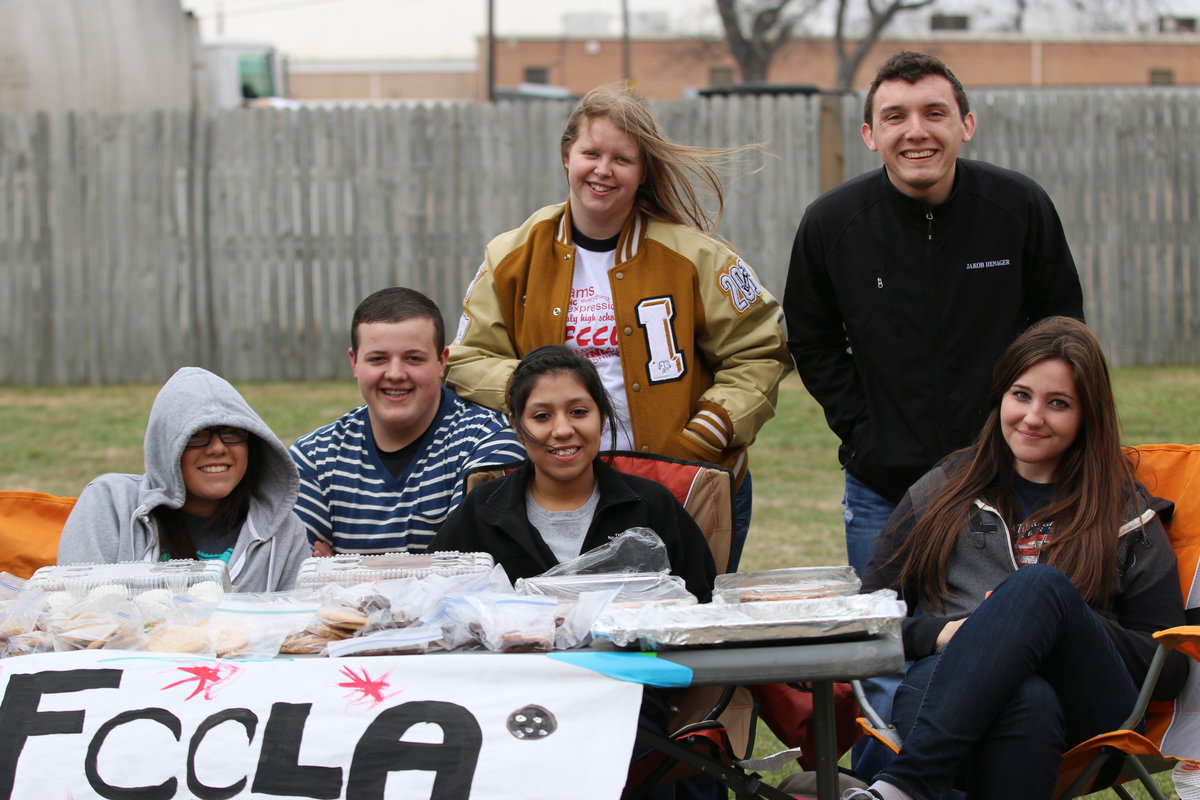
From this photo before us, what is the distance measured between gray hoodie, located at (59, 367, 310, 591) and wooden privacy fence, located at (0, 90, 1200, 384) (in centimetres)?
801

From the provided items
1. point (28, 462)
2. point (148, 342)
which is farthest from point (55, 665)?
point (148, 342)

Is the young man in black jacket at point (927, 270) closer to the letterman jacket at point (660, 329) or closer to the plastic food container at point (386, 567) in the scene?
the letterman jacket at point (660, 329)

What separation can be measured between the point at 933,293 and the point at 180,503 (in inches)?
83.9

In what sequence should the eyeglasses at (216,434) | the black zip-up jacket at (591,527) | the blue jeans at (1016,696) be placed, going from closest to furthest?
the blue jeans at (1016,696) < the black zip-up jacket at (591,527) < the eyeglasses at (216,434)

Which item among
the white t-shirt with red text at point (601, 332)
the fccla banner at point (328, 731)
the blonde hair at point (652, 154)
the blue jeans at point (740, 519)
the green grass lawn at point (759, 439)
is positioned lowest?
the green grass lawn at point (759, 439)

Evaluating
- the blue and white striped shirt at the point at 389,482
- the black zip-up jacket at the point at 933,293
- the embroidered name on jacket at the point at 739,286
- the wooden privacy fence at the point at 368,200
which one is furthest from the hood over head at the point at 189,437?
the wooden privacy fence at the point at 368,200

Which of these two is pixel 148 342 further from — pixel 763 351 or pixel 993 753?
pixel 993 753

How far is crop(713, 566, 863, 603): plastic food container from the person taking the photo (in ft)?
8.58

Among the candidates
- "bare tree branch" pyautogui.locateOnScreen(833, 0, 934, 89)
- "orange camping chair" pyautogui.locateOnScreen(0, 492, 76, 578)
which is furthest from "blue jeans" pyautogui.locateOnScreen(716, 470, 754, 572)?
"bare tree branch" pyautogui.locateOnScreen(833, 0, 934, 89)

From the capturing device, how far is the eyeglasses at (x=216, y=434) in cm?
332

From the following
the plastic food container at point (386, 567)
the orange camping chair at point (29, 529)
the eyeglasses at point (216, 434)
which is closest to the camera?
the plastic food container at point (386, 567)

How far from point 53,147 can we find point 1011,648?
1064 centimetres

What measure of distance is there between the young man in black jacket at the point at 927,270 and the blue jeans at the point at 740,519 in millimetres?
361

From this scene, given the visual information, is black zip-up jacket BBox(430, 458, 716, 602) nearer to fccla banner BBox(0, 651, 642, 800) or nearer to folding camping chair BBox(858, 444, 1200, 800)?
folding camping chair BBox(858, 444, 1200, 800)
